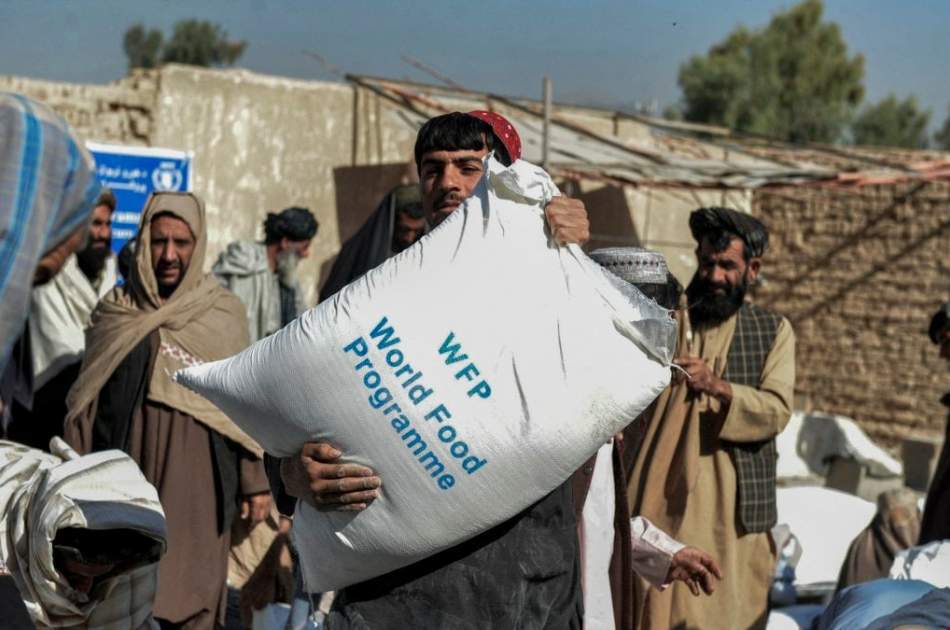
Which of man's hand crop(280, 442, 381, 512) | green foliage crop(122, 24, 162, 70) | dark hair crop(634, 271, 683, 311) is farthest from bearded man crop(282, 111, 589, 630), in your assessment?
green foliage crop(122, 24, 162, 70)

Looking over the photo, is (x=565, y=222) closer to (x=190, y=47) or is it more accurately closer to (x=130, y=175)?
(x=130, y=175)

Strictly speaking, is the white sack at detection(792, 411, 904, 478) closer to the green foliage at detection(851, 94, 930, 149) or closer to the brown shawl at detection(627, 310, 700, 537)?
the brown shawl at detection(627, 310, 700, 537)

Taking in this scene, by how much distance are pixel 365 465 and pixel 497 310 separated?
0.34m

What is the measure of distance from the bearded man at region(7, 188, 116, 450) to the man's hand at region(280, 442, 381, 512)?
112 inches

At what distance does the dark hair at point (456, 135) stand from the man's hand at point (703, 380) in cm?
142

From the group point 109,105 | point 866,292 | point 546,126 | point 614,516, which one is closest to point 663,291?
point 614,516

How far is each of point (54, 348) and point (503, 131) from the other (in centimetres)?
299

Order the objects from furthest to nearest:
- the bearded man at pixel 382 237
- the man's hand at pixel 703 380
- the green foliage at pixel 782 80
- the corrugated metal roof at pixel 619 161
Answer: the green foliage at pixel 782 80 < the corrugated metal roof at pixel 619 161 < the bearded man at pixel 382 237 < the man's hand at pixel 703 380

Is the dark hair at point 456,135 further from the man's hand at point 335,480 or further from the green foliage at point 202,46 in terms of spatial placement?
the green foliage at point 202,46

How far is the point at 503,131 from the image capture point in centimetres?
291

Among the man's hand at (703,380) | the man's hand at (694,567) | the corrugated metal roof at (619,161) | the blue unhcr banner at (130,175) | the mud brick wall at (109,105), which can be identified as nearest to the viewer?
the man's hand at (694,567)

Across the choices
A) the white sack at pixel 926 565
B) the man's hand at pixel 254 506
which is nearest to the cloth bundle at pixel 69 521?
the man's hand at pixel 254 506

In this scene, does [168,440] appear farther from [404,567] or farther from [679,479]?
[404,567]

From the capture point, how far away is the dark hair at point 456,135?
2818 mm
